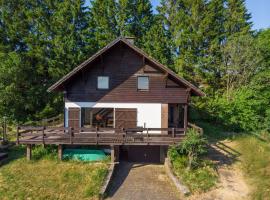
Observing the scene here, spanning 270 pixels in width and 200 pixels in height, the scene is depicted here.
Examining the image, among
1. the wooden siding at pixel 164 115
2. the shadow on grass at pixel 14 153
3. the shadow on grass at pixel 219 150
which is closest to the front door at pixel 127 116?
the wooden siding at pixel 164 115

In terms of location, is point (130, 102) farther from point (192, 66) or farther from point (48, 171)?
point (192, 66)

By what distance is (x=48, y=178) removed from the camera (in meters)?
12.4

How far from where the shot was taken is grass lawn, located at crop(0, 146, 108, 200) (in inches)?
440

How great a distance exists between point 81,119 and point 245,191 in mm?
A: 11600

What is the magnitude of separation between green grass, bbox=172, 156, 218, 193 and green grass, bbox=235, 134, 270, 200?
2115mm

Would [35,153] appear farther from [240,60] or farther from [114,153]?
[240,60]

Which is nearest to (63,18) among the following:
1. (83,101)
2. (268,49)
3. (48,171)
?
(83,101)

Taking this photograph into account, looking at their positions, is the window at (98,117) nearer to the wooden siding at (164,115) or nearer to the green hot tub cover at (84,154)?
the green hot tub cover at (84,154)

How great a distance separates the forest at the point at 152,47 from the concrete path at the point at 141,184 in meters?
13.9

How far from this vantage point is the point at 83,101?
54.4 feet

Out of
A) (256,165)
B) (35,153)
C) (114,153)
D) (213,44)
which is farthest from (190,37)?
(35,153)

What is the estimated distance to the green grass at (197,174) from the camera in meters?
12.3

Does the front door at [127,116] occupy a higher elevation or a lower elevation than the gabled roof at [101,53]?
lower

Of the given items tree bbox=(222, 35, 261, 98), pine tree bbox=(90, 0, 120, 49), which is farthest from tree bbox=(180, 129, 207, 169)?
pine tree bbox=(90, 0, 120, 49)
